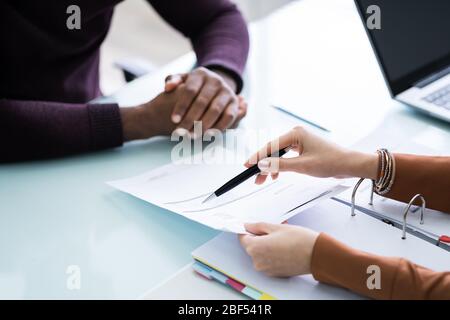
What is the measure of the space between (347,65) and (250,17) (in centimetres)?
173

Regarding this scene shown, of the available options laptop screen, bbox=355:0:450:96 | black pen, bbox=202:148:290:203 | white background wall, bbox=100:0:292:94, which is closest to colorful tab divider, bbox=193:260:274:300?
black pen, bbox=202:148:290:203

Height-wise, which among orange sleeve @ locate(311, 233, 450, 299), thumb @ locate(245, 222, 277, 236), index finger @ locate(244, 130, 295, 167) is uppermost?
index finger @ locate(244, 130, 295, 167)

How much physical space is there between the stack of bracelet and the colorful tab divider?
292 mm

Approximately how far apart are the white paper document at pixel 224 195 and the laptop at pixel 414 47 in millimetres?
359

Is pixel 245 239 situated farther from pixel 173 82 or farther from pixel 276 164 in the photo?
pixel 173 82

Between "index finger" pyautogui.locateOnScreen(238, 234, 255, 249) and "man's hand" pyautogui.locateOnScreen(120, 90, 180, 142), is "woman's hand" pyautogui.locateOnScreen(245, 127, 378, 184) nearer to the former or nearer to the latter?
"index finger" pyautogui.locateOnScreen(238, 234, 255, 249)

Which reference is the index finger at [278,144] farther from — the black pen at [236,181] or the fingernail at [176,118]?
the fingernail at [176,118]

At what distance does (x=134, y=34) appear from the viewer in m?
3.17

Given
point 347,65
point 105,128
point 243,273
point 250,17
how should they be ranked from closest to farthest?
point 243,273, point 105,128, point 347,65, point 250,17

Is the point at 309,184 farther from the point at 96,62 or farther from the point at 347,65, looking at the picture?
the point at 96,62

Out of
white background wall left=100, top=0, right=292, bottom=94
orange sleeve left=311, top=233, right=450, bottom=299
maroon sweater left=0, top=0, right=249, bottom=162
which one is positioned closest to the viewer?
orange sleeve left=311, top=233, right=450, bottom=299

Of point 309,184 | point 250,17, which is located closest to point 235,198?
point 309,184

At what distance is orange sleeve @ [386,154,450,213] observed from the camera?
2.79ft

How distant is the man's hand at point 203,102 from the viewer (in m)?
1.08
